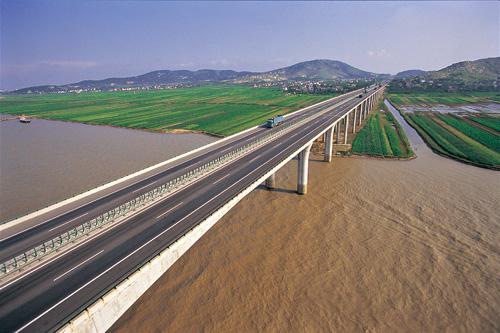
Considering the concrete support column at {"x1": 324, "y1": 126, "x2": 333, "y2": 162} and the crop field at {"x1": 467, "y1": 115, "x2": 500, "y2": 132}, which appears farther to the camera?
the crop field at {"x1": 467, "y1": 115, "x2": 500, "y2": 132}

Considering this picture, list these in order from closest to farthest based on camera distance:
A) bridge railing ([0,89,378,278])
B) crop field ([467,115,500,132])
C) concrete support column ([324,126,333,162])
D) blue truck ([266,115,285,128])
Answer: bridge railing ([0,89,378,278]) → concrete support column ([324,126,333,162]) → blue truck ([266,115,285,128]) → crop field ([467,115,500,132])

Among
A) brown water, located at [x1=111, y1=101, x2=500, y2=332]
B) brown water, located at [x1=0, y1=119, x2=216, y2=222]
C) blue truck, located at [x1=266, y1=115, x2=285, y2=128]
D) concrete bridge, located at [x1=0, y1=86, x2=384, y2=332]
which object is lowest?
brown water, located at [x1=111, y1=101, x2=500, y2=332]

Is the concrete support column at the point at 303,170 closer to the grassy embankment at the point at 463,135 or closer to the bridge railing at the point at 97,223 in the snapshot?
the bridge railing at the point at 97,223

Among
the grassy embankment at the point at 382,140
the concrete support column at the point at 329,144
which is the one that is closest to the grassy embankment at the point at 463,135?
the grassy embankment at the point at 382,140

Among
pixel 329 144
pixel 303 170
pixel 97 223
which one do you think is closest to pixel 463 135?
pixel 329 144

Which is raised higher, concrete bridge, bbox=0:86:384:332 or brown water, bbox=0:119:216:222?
concrete bridge, bbox=0:86:384:332

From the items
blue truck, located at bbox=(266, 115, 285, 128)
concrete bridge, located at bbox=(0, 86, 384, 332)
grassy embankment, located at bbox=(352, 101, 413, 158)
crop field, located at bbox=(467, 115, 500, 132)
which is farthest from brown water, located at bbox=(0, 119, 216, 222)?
crop field, located at bbox=(467, 115, 500, 132)

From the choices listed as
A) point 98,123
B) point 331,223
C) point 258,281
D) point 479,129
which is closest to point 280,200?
point 331,223

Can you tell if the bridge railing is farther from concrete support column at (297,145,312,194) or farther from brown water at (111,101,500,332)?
concrete support column at (297,145,312,194)
